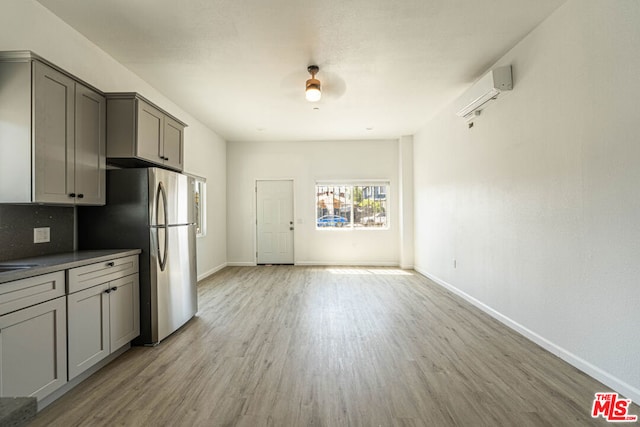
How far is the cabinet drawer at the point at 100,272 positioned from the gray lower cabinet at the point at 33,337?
9 centimetres

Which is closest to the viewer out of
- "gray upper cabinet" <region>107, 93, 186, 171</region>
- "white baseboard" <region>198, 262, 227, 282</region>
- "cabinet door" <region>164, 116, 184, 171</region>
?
"gray upper cabinet" <region>107, 93, 186, 171</region>

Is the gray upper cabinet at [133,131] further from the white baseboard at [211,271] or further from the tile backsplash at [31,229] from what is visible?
the white baseboard at [211,271]

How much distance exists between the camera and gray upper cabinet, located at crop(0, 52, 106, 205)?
75.7 inches

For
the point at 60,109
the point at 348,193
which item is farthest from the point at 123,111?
the point at 348,193

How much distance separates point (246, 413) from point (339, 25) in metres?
3.07

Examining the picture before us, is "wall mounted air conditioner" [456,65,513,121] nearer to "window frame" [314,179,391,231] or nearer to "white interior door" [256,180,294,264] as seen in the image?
"window frame" [314,179,391,231]

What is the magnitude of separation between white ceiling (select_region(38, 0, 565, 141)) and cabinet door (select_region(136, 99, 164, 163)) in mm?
647

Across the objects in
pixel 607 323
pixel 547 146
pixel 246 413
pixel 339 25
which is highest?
pixel 339 25

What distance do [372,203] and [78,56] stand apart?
18.1 feet

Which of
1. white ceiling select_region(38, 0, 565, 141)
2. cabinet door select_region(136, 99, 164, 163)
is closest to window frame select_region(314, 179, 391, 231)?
white ceiling select_region(38, 0, 565, 141)

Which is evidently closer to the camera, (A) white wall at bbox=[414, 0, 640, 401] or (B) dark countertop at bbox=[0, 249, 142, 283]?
(B) dark countertop at bbox=[0, 249, 142, 283]

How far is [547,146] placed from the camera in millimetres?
2590

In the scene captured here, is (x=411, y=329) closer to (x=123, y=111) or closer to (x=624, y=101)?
(x=624, y=101)

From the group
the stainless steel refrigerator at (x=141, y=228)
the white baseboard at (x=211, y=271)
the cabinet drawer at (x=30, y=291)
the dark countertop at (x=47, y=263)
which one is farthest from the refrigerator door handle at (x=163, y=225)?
the white baseboard at (x=211, y=271)
